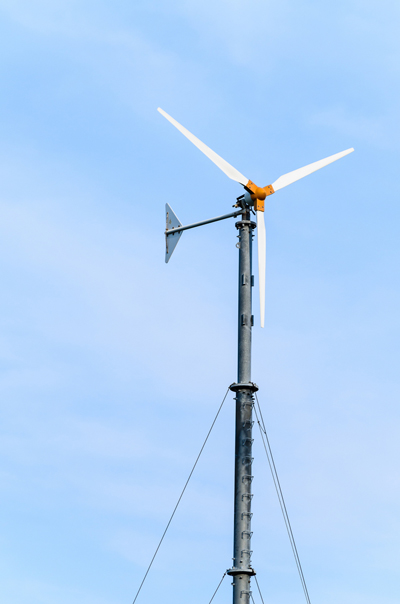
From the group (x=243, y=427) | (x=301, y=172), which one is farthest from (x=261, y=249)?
(x=243, y=427)

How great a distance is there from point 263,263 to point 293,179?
5944 millimetres

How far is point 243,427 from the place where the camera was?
34688 mm

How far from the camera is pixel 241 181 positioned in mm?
38938

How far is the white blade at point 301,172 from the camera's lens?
4092cm

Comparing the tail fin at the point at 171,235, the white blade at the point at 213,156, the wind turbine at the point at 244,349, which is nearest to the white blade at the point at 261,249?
the wind turbine at the point at 244,349

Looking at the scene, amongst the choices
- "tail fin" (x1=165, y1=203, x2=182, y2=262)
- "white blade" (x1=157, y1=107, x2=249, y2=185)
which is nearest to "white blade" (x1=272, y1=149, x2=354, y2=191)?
"white blade" (x1=157, y1=107, x2=249, y2=185)

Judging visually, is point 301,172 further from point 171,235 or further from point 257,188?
point 171,235

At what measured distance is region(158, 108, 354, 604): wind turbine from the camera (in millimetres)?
32906

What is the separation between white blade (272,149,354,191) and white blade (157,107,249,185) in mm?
1934

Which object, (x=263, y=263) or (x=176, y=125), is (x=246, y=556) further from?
(x=176, y=125)

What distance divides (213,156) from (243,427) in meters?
13.5

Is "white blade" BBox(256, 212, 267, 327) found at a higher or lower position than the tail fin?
lower

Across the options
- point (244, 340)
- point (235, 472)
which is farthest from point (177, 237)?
point (235, 472)

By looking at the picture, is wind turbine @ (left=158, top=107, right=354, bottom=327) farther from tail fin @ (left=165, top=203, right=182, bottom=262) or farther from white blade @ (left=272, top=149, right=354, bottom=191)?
tail fin @ (left=165, top=203, right=182, bottom=262)
